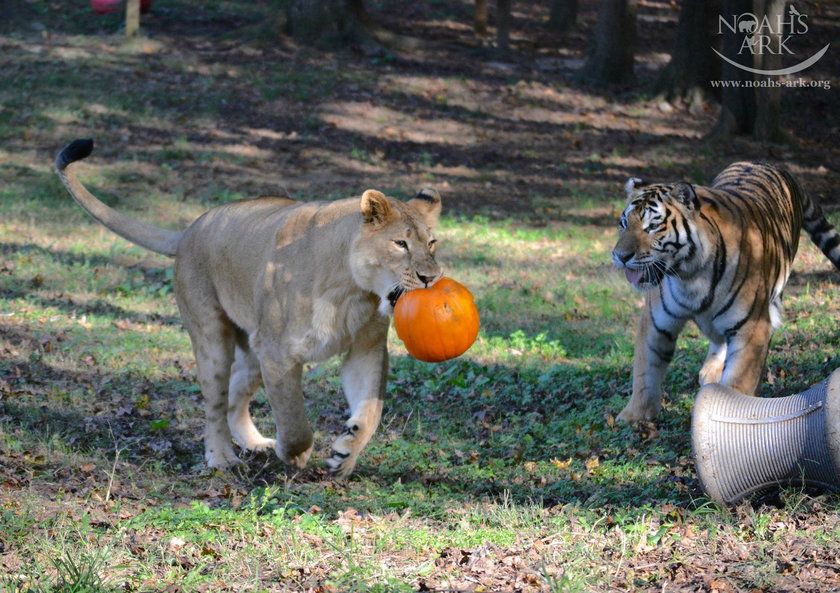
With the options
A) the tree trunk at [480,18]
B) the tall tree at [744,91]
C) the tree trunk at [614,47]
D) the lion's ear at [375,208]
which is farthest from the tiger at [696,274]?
the tree trunk at [480,18]

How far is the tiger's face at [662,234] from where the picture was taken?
6.71 metres

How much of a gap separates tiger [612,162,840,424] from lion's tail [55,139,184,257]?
10.4 ft

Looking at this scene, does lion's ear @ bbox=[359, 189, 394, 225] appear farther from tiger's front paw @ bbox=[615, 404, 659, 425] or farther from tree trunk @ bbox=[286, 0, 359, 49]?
tree trunk @ bbox=[286, 0, 359, 49]

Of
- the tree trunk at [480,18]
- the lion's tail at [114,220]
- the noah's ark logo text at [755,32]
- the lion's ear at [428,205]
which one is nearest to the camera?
the lion's ear at [428,205]

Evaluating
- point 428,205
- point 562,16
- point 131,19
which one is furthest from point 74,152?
point 562,16

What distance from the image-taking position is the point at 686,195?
670cm

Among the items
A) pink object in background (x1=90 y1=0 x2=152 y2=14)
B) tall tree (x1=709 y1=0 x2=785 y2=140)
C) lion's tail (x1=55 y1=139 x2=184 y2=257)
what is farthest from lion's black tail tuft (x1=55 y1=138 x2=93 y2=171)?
pink object in background (x1=90 y1=0 x2=152 y2=14)

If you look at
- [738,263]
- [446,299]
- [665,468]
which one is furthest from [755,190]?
[446,299]

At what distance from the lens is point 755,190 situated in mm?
7703

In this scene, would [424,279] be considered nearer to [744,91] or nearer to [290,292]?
[290,292]

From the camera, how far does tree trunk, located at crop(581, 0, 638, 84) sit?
2098cm

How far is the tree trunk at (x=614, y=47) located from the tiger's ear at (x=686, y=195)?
1503cm

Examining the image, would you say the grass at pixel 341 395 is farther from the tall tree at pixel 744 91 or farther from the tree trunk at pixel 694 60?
the tall tree at pixel 744 91

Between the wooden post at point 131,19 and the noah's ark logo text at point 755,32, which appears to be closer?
the noah's ark logo text at point 755,32
